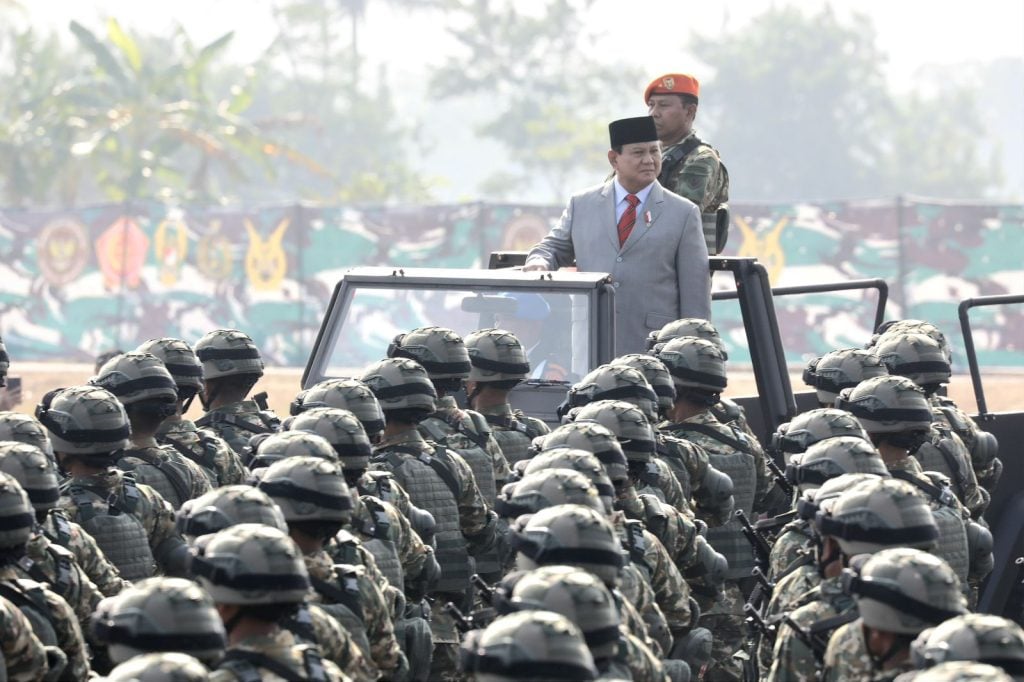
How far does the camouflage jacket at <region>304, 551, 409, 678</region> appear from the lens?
6.39 m

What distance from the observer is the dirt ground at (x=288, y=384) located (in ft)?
91.5

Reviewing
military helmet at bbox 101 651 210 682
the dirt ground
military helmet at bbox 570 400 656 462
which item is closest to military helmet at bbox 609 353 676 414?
military helmet at bbox 570 400 656 462

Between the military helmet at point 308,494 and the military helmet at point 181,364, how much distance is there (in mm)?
3205

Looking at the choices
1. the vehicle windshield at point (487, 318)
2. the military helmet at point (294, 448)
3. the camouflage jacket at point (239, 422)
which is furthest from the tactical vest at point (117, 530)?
the vehicle windshield at point (487, 318)

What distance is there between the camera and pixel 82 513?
760cm

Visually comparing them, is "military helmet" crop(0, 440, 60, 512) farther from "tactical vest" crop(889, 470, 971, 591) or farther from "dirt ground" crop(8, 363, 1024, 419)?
"dirt ground" crop(8, 363, 1024, 419)

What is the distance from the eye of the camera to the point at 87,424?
7.73m

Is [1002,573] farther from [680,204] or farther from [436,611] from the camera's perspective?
[436,611]

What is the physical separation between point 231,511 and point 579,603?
1233mm

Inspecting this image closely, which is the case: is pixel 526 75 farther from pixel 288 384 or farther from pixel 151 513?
pixel 151 513

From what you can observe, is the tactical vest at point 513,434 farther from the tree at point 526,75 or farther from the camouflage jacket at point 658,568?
the tree at point 526,75

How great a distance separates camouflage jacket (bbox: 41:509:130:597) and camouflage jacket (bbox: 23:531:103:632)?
139 millimetres

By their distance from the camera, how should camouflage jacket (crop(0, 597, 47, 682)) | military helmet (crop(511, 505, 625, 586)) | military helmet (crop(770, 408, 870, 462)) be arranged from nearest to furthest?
camouflage jacket (crop(0, 597, 47, 682))
military helmet (crop(511, 505, 625, 586))
military helmet (crop(770, 408, 870, 462))

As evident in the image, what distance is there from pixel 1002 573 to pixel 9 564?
5.89 meters
